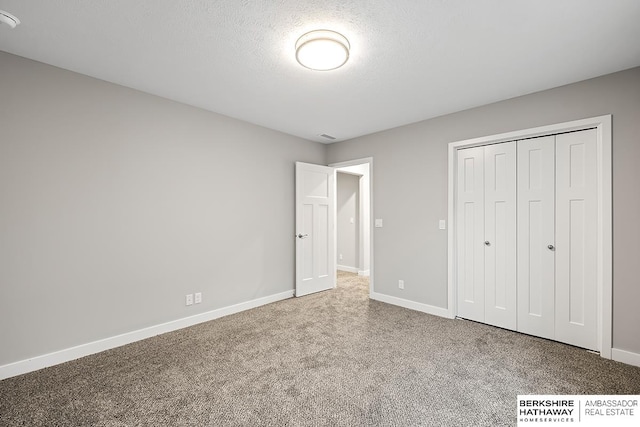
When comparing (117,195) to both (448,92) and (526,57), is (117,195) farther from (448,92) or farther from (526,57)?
(526,57)

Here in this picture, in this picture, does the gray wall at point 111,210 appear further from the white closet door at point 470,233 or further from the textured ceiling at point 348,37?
the white closet door at point 470,233

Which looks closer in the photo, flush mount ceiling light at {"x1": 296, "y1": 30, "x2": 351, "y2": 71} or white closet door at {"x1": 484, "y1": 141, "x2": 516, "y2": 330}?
flush mount ceiling light at {"x1": 296, "y1": 30, "x2": 351, "y2": 71}

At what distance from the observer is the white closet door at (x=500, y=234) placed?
3.03 m

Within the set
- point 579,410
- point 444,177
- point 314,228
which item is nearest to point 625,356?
point 579,410

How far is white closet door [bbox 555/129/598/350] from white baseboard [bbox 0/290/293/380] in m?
3.41

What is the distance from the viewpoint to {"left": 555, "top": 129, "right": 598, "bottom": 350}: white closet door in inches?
101

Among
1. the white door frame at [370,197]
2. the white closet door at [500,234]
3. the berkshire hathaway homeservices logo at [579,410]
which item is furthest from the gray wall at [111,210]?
the berkshire hathaway homeservices logo at [579,410]

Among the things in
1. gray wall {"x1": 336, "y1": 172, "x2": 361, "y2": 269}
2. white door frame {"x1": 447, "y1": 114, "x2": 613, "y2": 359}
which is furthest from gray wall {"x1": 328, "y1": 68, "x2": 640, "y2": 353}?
gray wall {"x1": 336, "y1": 172, "x2": 361, "y2": 269}

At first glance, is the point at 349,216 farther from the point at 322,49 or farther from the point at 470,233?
the point at 322,49

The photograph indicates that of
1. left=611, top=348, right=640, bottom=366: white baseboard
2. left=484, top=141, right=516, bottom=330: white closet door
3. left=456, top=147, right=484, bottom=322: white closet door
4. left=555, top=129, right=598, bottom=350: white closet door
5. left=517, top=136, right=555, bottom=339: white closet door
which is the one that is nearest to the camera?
left=611, top=348, right=640, bottom=366: white baseboard

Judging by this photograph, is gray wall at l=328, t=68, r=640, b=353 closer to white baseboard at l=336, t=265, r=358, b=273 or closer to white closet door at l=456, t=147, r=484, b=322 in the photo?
white closet door at l=456, t=147, r=484, b=322

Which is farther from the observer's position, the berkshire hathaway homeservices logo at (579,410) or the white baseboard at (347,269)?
the white baseboard at (347,269)

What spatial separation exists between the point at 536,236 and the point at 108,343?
167 inches

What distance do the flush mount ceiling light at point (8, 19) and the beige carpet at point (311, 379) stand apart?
2.43 meters
